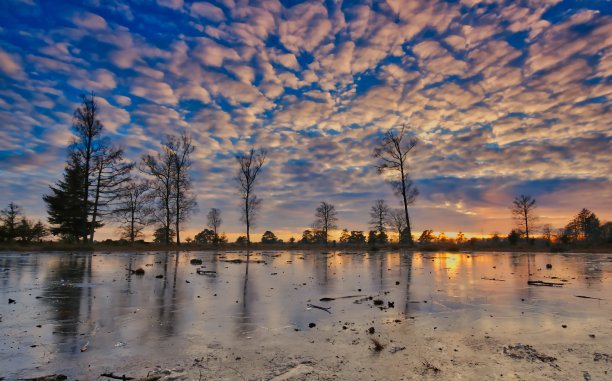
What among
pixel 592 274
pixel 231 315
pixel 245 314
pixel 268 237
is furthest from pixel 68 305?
pixel 268 237

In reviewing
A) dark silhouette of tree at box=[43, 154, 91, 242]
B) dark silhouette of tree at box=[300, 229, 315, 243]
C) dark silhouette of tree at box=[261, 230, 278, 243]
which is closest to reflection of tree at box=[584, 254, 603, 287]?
dark silhouette of tree at box=[43, 154, 91, 242]

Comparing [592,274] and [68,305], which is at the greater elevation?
[68,305]

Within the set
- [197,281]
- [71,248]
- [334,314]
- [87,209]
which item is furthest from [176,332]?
[87,209]

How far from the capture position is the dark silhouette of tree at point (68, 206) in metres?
34.5

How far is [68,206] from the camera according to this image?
1454 inches

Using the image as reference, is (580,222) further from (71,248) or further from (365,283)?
(71,248)

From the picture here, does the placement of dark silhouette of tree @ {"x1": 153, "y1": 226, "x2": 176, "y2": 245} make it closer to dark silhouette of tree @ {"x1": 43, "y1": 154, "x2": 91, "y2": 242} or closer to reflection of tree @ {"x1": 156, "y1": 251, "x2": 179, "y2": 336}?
dark silhouette of tree @ {"x1": 43, "y1": 154, "x2": 91, "y2": 242}

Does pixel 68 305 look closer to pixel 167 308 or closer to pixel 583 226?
pixel 167 308

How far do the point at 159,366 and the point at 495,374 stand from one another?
10.6 feet

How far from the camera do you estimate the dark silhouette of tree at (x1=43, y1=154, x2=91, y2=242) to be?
34.5 meters

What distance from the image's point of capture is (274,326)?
15.7ft

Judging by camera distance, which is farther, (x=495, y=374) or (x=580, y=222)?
(x=580, y=222)

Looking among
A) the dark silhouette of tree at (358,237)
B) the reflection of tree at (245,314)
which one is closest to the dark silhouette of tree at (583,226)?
the dark silhouette of tree at (358,237)

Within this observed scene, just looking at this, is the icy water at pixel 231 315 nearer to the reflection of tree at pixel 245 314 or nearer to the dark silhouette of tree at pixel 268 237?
the reflection of tree at pixel 245 314
